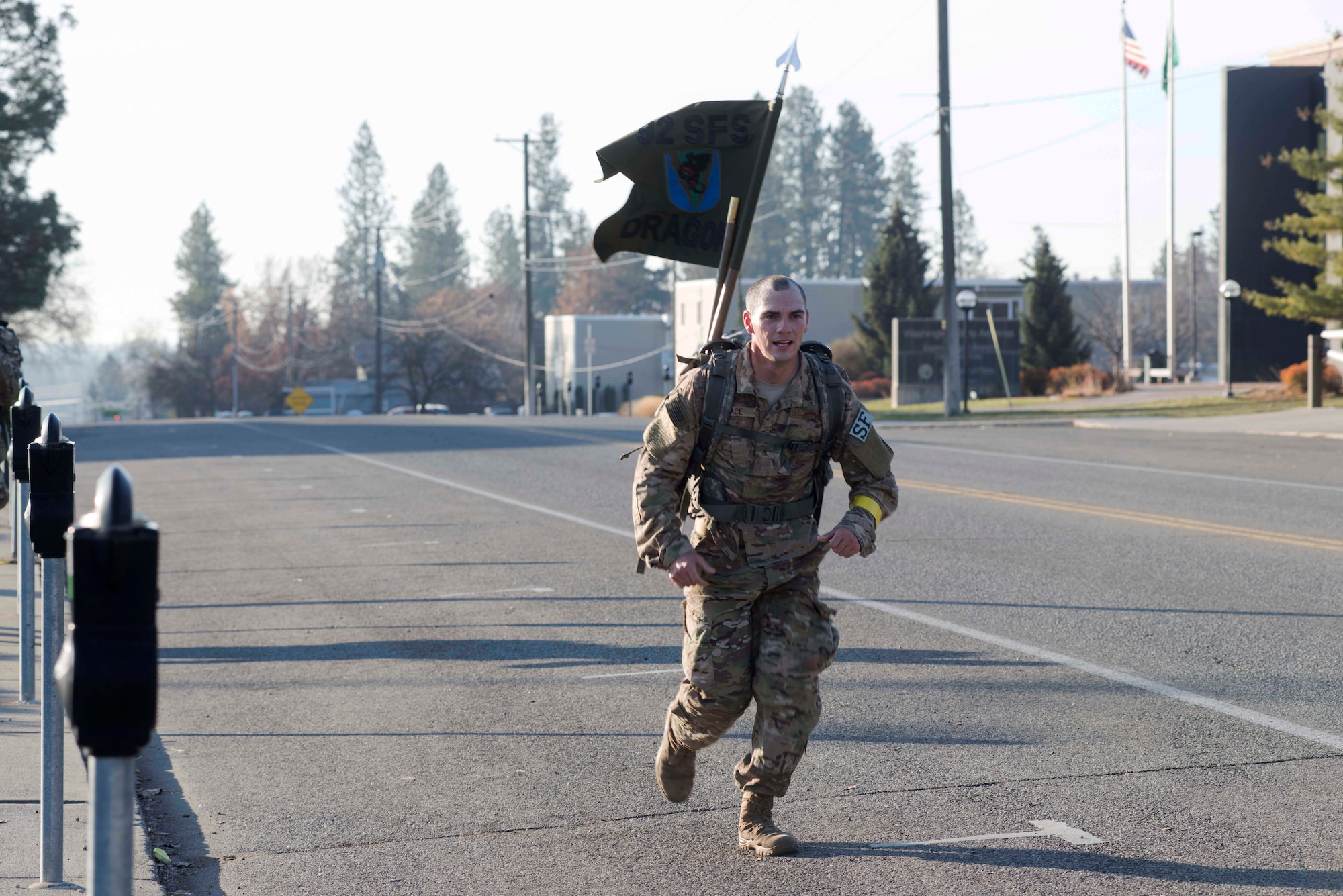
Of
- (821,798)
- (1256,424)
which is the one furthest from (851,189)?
(821,798)

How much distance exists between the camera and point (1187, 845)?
14.5ft

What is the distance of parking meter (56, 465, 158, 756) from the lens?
2463 millimetres

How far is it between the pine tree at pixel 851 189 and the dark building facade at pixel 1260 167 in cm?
7759

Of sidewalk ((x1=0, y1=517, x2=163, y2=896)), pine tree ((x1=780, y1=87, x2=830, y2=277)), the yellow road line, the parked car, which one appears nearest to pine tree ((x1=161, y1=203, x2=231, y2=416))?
the parked car

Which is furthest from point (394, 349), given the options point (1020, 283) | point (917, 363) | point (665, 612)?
point (665, 612)

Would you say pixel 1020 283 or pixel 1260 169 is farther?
pixel 1020 283

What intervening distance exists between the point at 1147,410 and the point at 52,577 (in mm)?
30429

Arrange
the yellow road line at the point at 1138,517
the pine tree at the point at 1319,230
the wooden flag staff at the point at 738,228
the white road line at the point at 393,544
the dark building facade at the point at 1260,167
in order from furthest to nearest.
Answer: the dark building facade at the point at 1260,167 < the pine tree at the point at 1319,230 < the white road line at the point at 393,544 < the yellow road line at the point at 1138,517 < the wooden flag staff at the point at 738,228

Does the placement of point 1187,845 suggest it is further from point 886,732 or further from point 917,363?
point 917,363

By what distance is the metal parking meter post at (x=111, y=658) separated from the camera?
246cm

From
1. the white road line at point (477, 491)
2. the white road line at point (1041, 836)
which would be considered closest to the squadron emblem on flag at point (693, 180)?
the white road line at point (1041, 836)

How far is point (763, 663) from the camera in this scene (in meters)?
4.45

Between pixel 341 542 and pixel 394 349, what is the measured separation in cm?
8758

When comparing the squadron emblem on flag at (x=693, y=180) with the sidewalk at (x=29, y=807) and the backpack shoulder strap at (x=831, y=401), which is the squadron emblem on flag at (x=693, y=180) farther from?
the sidewalk at (x=29, y=807)
